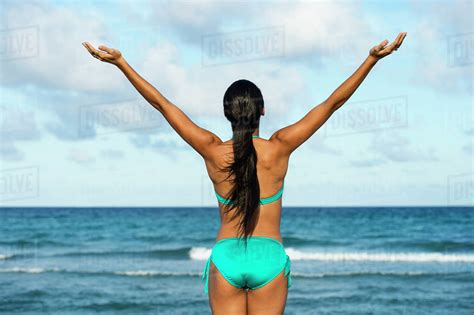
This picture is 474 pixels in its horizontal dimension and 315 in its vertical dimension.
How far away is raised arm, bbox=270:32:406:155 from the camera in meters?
2.85

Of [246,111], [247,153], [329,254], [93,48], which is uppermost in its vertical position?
[93,48]

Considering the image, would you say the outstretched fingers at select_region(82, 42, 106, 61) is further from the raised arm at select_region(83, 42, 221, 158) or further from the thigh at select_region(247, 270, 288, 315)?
the thigh at select_region(247, 270, 288, 315)

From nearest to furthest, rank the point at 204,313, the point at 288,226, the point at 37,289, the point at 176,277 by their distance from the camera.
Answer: the point at 204,313, the point at 37,289, the point at 176,277, the point at 288,226

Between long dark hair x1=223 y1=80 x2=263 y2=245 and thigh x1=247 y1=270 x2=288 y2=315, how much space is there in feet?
0.89

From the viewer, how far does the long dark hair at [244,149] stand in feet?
9.35

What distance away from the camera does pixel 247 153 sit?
2859 millimetres

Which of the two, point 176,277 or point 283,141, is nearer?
point 283,141

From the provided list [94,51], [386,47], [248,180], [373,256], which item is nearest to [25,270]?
[373,256]

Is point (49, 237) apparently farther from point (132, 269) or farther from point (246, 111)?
point (246, 111)

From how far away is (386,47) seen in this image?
9.41 ft

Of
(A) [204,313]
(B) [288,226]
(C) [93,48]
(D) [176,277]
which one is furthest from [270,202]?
(B) [288,226]

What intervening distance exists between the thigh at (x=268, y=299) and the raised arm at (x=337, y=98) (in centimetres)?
70

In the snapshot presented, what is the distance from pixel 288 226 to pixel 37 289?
67.3ft

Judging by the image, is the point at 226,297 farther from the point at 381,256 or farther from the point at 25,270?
the point at 381,256
